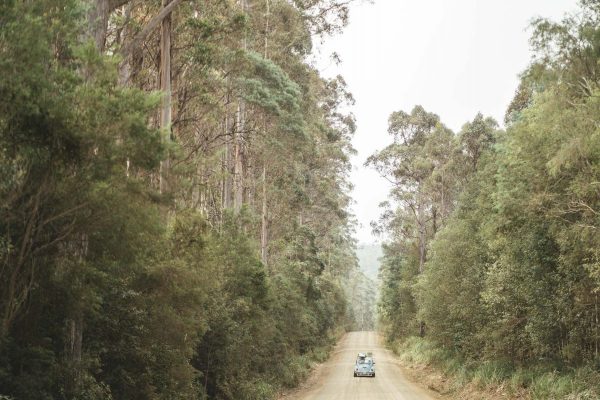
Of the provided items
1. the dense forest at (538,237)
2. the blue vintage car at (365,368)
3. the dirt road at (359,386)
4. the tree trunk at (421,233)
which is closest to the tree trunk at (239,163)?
the dirt road at (359,386)

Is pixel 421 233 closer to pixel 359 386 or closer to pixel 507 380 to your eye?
pixel 359 386

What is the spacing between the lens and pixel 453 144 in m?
39.1

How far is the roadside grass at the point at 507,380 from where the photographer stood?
15562 mm

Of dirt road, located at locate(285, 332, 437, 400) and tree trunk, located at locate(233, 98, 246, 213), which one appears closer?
dirt road, located at locate(285, 332, 437, 400)

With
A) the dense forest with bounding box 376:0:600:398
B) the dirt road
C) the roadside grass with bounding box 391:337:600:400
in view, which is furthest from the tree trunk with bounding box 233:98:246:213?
the roadside grass with bounding box 391:337:600:400

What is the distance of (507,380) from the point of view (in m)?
20.0

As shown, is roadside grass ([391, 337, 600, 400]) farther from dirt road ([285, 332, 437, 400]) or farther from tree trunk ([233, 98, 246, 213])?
tree trunk ([233, 98, 246, 213])

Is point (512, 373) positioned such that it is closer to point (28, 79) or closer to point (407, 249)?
point (28, 79)

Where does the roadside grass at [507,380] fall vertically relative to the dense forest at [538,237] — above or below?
below

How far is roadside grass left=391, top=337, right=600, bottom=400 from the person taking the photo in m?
15.6

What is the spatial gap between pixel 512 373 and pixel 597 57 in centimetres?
1115

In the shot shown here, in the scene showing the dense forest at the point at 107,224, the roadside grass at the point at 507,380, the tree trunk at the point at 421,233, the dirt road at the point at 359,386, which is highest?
the tree trunk at the point at 421,233

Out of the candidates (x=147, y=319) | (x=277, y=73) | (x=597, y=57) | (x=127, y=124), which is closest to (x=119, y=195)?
(x=127, y=124)

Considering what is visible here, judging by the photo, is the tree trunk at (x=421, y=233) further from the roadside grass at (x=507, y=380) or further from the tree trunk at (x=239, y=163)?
the tree trunk at (x=239, y=163)
